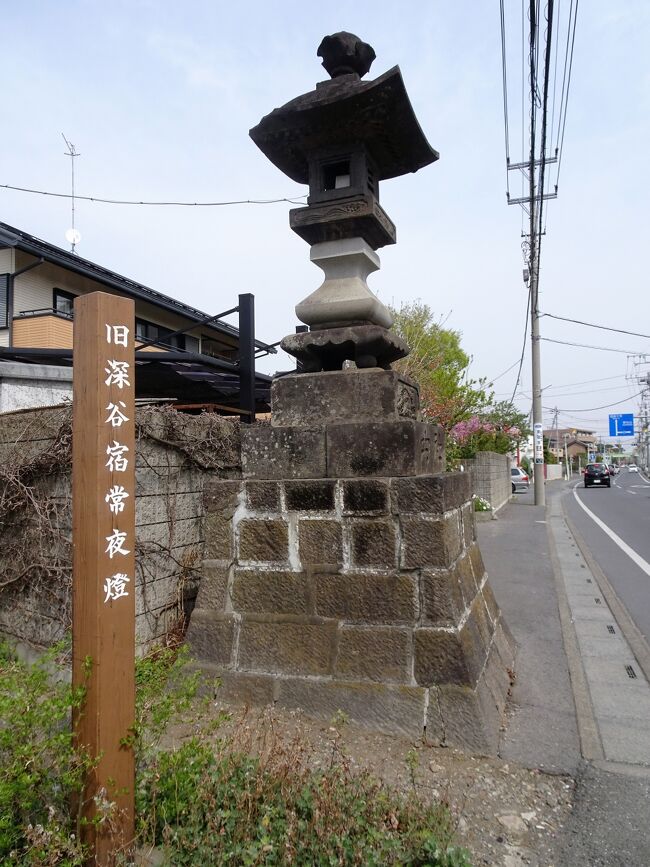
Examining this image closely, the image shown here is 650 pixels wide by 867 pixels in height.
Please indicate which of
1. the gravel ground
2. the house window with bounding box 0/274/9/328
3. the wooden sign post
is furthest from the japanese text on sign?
the house window with bounding box 0/274/9/328

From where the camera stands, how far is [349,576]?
3535mm

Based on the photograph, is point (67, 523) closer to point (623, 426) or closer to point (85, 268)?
point (85, 268)

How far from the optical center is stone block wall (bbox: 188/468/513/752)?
3301 mm

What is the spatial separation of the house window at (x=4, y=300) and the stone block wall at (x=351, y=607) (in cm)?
1168

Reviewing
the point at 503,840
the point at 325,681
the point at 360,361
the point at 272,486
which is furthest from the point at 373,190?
the point at 503,840

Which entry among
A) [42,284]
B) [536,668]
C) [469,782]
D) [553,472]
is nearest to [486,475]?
[42,284]

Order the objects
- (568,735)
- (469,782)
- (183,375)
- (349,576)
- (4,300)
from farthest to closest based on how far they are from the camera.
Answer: (4,300) < (183,375) < (349,576) < (568,735) < (469,782)

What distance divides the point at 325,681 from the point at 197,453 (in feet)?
6.96

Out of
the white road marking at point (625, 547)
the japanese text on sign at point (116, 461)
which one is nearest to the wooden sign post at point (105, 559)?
the japanese text on sign at point (116, 461)

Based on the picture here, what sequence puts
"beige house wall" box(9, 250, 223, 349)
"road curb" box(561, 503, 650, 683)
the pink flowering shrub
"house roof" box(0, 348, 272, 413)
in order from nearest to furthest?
"road curb" box(561, 503, 650, 683) < "house roof" box(0, 348, 272, 413) < "beige house wall" box(9, 250, 223, 349) < the pink flowering shrub

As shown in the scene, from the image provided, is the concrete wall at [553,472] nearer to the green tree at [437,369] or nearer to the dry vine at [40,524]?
the green tree at [437,369]

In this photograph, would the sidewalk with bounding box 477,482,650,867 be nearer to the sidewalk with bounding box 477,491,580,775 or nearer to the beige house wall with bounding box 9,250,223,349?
the sidewalk with bounding box 477,491,580,775

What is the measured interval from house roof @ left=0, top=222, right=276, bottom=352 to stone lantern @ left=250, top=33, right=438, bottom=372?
538 centimetres

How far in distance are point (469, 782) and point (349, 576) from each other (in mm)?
1183
